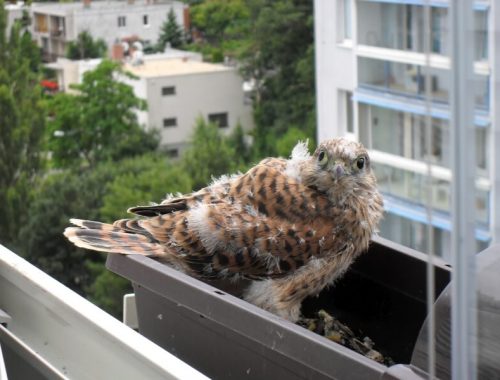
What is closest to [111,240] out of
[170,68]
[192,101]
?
[192,101]

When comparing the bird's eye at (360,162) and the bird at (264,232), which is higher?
the bird's eye at (360,162)

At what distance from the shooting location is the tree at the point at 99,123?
18297 mm

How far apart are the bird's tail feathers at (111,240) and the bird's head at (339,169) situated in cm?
22

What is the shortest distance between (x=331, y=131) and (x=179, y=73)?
10627mm

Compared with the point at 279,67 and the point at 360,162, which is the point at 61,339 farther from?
the point at 279,67

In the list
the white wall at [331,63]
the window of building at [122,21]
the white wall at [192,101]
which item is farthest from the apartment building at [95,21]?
the white wall at [331,63]

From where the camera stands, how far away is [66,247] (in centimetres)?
1344

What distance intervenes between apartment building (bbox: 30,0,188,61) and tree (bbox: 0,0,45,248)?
369 inches

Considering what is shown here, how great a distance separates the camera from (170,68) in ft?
67.7

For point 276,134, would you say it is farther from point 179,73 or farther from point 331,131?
point 331,131

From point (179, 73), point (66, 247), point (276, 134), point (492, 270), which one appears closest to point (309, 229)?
point (492, 270)

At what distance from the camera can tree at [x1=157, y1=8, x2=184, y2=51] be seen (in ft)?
82.5

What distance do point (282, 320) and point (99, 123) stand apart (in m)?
17.8

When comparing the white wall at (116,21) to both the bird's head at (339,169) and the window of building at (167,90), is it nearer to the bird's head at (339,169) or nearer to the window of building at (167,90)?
the window of building at (167,90)
